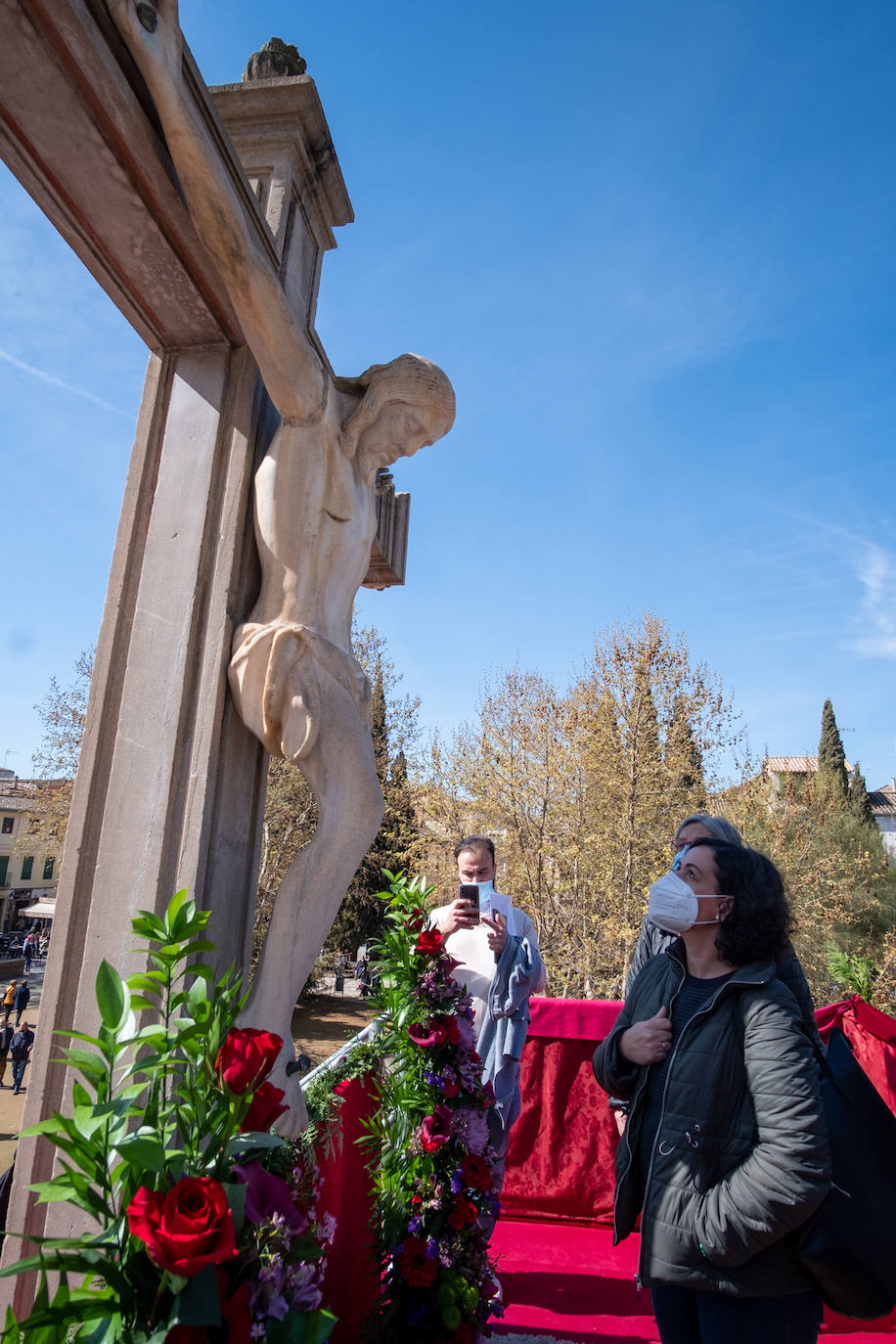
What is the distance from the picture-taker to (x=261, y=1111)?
119 cm

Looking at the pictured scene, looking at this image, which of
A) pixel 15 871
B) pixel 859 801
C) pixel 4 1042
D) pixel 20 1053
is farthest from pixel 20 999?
pixel 15 871

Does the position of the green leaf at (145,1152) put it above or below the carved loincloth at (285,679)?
below

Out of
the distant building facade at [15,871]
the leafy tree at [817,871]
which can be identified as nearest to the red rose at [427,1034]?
the leafy tree at [817,871]

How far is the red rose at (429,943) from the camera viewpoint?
2314 millimetres

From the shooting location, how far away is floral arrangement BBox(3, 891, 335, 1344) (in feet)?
3.02

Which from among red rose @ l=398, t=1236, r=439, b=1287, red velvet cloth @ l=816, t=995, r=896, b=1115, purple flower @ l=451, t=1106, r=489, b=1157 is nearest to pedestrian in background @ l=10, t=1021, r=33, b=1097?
red velvet cloth @ l=816, t=995, r=896, b=1115

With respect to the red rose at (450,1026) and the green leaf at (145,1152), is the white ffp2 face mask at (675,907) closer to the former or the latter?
the red rose at (450,1026)

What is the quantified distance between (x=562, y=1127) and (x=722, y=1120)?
3.58 meters

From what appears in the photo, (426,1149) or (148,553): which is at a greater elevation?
(148,553)

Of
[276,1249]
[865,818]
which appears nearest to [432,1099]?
[276,1249]

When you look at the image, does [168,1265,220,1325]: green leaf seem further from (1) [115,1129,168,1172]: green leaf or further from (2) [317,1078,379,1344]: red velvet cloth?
(2) [317,1078,379,1344]: red velvet cloth

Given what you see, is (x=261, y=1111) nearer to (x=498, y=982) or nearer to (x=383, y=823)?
(x=498, y=982)

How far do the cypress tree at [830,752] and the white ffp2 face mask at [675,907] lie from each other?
29196 millimetres

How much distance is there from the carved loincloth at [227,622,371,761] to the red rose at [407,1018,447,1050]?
2.69 ft
